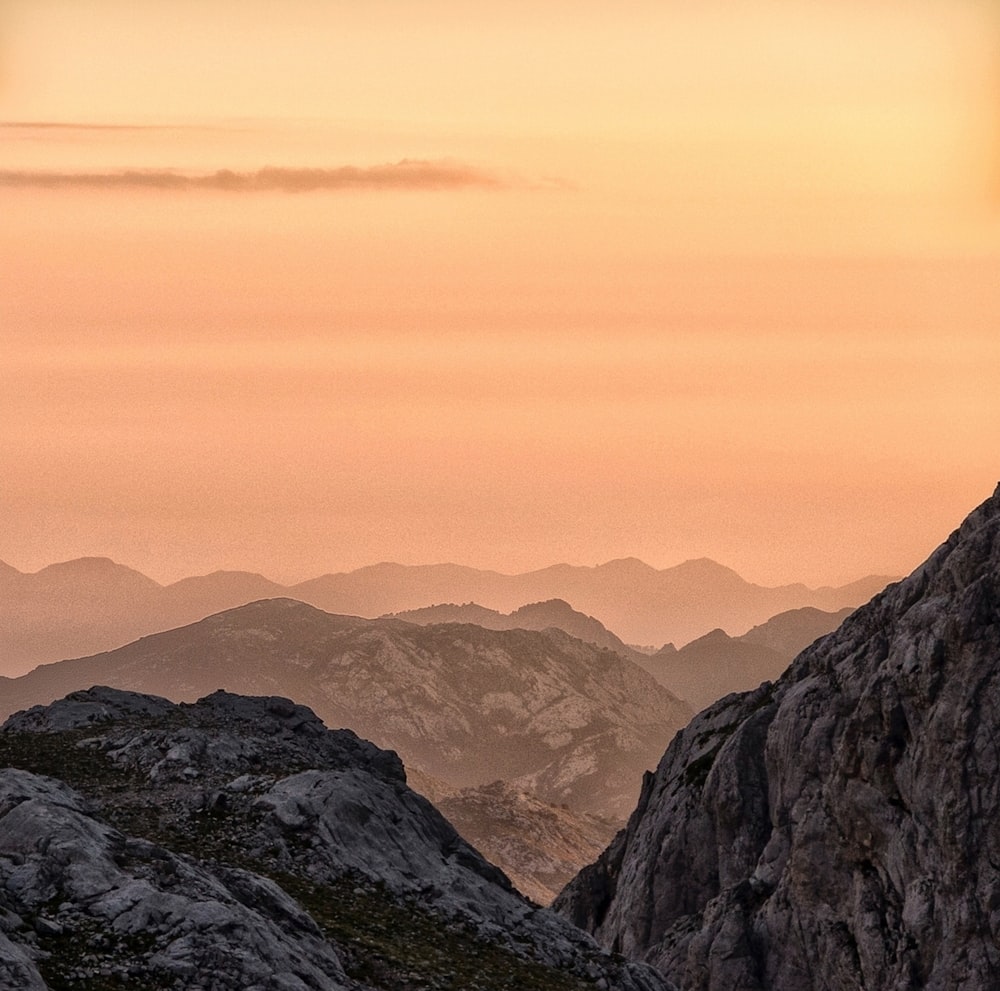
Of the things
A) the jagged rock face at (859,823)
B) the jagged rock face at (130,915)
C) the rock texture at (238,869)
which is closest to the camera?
the jagged rock face at (130,915)

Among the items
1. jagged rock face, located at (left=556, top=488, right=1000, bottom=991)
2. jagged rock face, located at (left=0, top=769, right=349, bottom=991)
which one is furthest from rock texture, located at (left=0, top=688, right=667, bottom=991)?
jagged rock face, located at (left=556, top=488, right=1000, bottom=991)

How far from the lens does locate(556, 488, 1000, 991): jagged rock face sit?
99375mm

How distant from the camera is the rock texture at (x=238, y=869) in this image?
51906 mm

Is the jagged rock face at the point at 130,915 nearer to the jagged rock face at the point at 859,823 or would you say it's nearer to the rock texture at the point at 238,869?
the rock texture at the point at 238,869

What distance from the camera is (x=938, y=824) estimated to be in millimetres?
100500

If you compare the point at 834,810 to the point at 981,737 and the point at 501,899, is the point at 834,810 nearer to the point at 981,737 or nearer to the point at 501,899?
the point at 981,737

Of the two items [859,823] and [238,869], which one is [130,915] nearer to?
[238,869]

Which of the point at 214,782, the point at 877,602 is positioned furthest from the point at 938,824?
the point at 214,782

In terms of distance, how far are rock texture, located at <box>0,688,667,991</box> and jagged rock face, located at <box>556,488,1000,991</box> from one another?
31425 mm

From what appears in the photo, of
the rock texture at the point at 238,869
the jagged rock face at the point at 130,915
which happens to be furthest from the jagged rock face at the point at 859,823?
the jagged rock face at the point at 130,915

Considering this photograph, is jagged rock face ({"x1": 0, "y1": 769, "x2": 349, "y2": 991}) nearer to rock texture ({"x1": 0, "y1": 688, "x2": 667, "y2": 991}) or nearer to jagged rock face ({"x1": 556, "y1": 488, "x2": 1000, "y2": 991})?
rock texture ({"x1": 0, "y1": 688, "x2": 667, "y2": 991})

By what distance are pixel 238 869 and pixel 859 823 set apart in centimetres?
5536

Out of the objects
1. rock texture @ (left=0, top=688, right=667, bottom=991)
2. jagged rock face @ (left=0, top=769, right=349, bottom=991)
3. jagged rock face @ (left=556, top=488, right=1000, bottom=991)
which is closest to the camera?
jagged rock face @ (left=0, top=769, right=349, bottom=991)

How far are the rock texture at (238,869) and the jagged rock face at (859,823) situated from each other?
3143 centimetres
